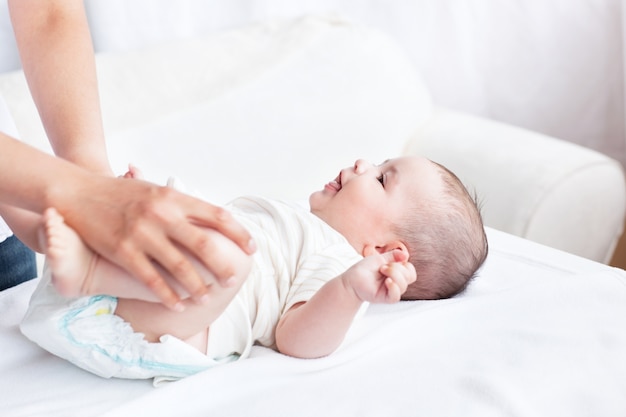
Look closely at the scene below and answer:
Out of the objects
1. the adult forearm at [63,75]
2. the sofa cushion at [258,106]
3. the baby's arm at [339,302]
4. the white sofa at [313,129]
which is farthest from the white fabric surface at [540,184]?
→ the adult forearm at [63,75]

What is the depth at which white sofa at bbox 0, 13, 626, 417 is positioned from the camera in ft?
3.46

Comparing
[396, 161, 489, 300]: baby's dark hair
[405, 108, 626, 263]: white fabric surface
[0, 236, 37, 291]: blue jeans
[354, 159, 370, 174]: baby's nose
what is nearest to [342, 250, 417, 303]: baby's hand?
[396, 161, 489, 300]: baby's dark hair

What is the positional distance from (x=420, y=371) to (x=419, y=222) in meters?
0.26

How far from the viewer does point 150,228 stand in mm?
791

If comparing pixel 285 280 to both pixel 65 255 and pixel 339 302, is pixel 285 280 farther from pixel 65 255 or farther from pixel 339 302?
pixel 65 255

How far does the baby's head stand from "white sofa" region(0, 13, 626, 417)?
49 millimetres

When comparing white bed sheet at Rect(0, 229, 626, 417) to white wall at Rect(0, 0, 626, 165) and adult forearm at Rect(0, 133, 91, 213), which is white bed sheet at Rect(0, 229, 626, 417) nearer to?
adult forearm at Rect(0, 133, 91, 213)

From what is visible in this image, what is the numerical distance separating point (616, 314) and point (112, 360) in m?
0.71

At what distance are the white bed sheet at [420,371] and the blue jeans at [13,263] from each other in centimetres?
8

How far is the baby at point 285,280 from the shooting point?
0.93m

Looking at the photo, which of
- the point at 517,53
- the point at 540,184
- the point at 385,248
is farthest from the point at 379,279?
the point at 517,53

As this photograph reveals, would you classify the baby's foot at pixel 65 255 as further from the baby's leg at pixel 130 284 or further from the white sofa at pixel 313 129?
the white sofa at pixel 313 129

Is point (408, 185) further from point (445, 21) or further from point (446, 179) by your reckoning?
point (445, 21)

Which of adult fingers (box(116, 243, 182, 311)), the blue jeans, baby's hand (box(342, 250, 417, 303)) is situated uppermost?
adult fingers (box(116, 243, 182, 311))
